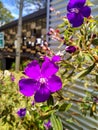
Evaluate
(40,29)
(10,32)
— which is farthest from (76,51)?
(10,32)

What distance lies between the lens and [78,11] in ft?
5.26

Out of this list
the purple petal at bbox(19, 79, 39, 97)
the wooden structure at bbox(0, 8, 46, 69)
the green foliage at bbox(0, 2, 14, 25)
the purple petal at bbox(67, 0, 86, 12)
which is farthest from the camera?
the green foliage at bbox(0, 2, 14, 25)

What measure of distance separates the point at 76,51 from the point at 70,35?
0.26 meters

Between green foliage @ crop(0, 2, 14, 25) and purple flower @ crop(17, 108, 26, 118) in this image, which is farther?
green foliage @ crop(0, 2, 14, 25)

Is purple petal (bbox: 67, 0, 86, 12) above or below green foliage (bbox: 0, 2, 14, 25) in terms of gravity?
below

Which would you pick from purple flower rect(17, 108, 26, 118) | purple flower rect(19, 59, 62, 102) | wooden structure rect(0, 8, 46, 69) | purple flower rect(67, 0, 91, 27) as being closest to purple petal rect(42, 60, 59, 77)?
purple flower rect(19, 59, 62, 102)

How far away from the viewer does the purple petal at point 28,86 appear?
4.80 feet

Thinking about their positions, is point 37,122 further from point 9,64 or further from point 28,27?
point 9,64

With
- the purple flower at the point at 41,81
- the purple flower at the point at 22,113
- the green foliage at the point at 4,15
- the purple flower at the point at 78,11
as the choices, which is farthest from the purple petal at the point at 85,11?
the green foliage at the point at 4,15

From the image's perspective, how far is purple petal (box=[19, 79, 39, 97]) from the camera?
1464mm

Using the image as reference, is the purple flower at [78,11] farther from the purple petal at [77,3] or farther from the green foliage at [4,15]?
the green foliage at [4,15]

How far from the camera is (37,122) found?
3045mm

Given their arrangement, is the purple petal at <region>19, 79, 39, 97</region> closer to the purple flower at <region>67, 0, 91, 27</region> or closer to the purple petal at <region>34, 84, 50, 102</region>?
the purple petal at <region>34, 84, 50, 102</region>

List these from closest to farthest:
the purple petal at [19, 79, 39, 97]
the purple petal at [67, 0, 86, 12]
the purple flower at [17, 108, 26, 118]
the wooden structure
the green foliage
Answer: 1. the purple petal at [19, 79, 39, 97]
2. the purple petal at [67, 0, 86, 12]
3. the purple flower at [17, 108, 26, 118]
4. the wooden structure
5. the green foliage
